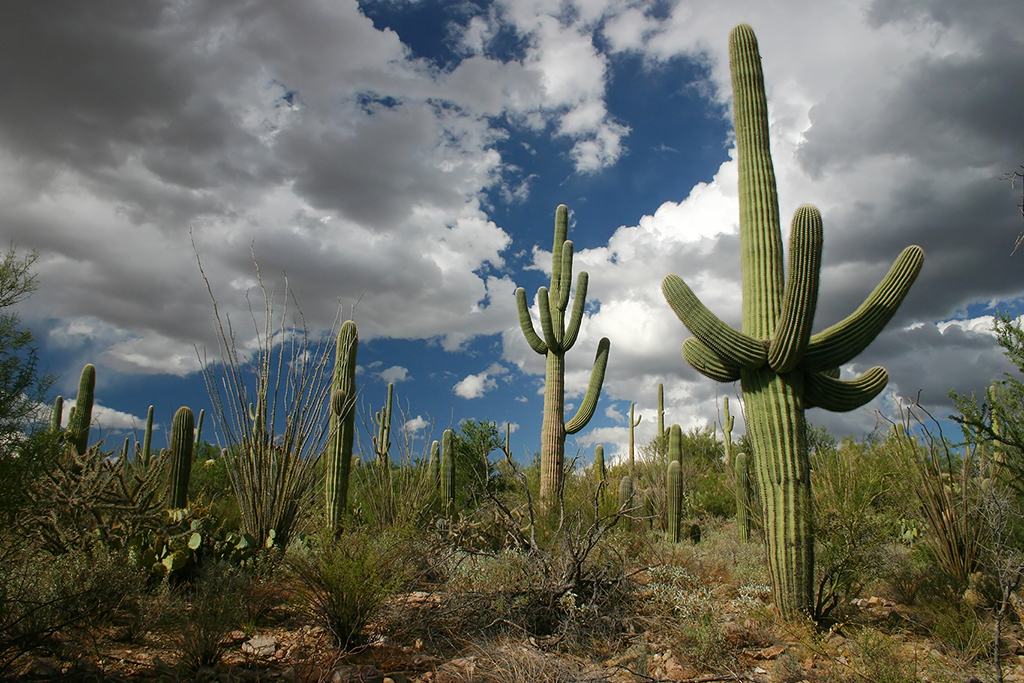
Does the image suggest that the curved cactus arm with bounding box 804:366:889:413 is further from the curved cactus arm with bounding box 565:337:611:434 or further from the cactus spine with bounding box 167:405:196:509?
the cactus spine with bounding box 167:405:196:509

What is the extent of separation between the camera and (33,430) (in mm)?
5559

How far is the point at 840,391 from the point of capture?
21.9ft

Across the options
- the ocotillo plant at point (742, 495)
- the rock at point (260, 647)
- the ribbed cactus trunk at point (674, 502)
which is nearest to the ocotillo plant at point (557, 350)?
the ribbed cactus trunk at point (674, 502)

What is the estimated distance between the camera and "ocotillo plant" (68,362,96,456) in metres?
11.2

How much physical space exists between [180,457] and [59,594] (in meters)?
4.51

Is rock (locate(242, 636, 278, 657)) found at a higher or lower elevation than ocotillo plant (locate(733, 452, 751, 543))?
lower

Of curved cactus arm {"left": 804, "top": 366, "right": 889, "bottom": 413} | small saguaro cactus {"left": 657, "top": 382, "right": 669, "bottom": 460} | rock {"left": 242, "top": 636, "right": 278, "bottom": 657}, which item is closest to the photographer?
rock {"left": 242, "top": 636, "right": 278, "bottom": 657}

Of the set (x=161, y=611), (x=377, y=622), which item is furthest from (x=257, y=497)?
(x=377, y=622)

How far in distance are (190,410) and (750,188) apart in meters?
8.63

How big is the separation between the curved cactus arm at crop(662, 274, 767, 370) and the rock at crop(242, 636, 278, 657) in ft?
16.6

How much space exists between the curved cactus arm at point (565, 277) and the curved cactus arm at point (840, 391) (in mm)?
5692

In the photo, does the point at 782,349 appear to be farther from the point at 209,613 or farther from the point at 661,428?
the point at 661,428

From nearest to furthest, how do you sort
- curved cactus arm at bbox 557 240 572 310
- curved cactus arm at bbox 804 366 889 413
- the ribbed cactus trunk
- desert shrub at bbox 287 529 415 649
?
1. desert shrub at bbox 287 529 415 649
2. curved cactus arm at bbox 804 366 889 413
3. the ribbed cactus trunk
4. curved cactus arm at bbox 557 240 572 310

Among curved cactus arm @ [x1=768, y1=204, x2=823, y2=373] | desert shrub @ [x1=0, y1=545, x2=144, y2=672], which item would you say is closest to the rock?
desert shrub @ [x1=0, y1=545, x2=144, y2=672]
